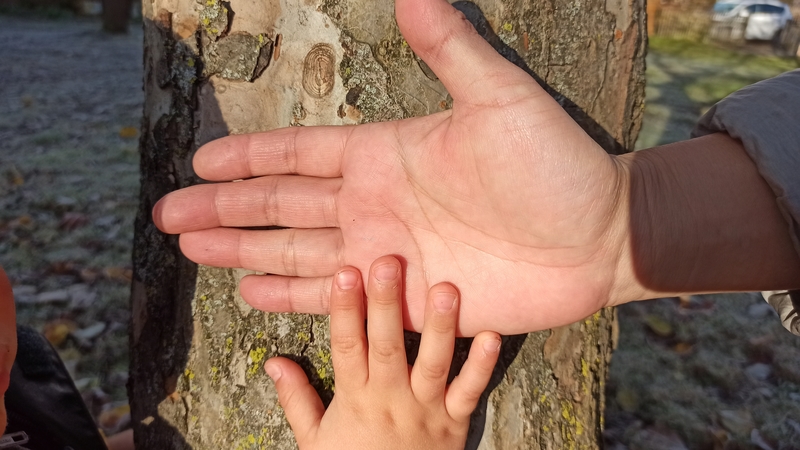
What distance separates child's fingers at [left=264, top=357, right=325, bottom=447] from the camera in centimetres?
158

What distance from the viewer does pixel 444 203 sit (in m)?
1.61

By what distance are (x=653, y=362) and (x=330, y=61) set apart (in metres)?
2.46

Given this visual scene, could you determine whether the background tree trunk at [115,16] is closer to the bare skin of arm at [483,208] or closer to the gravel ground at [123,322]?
the gravel ground at [123,322]

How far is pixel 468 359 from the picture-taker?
1.57 metres

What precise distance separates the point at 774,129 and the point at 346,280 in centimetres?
119

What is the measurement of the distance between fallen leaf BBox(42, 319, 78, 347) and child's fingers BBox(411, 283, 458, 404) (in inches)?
92.1

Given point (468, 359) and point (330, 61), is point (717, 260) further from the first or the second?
point (330, 61)

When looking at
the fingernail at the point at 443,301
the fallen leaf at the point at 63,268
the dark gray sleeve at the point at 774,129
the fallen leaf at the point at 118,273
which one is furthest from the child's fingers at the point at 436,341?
the fallen leaf at the point at 63,268

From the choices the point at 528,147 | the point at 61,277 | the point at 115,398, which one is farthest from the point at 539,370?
the point at 61,277

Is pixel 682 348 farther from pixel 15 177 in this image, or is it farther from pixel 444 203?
pixel 15 177

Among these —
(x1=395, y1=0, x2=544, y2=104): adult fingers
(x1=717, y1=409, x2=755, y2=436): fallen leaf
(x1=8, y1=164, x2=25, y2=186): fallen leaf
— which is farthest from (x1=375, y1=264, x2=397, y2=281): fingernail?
(x1=8, y1=164, x2=25, y2=186): fallen leaf

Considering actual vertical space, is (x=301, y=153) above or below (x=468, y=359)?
above

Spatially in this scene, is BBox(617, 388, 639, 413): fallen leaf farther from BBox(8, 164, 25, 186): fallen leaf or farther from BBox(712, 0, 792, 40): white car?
BBox(712, 0, 792, 40): white car

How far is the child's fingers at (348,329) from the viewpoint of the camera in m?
1.51
